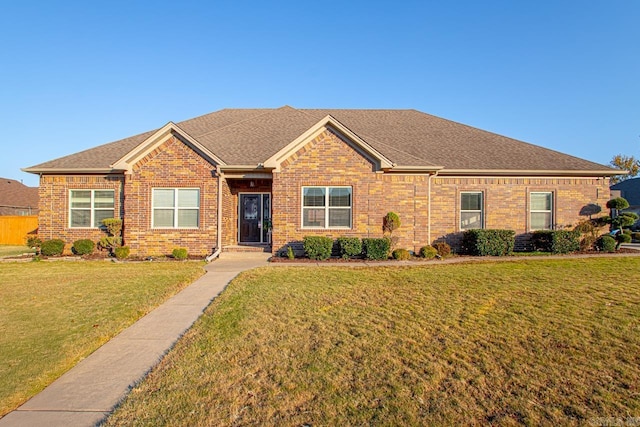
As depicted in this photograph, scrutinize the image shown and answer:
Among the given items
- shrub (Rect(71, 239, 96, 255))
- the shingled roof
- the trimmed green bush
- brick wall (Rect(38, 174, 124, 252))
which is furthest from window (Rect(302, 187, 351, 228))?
the shingled roof

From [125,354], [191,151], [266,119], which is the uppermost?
[266,119]

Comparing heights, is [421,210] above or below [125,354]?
above

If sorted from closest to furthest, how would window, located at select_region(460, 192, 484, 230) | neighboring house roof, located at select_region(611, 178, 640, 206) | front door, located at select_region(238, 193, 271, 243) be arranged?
window, located at select_region(460, 192, 484, 230), front door, located at select_region(238, 193, 271, 243), neighboring house roof, located at select_region(611, 178, 640, 206)

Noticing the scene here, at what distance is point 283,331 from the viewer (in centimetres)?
537

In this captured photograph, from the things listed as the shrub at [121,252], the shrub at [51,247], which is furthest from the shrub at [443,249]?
the shrub at [51,247]

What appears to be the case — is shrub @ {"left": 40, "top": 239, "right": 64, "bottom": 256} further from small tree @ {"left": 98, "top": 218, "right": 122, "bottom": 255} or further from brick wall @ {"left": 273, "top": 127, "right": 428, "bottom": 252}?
brick wall @ {"left": 273, "top": 127, "right": 428, "bottom": 252}

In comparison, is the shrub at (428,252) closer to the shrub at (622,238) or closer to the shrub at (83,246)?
the shrub at (622,238)

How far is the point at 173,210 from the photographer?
46.6 ft

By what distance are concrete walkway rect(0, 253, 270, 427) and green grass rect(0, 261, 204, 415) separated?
0.58 feet

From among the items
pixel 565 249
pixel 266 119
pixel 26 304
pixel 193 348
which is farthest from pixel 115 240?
pixel 565 249

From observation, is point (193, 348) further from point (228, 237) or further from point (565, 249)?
point (565, 249)

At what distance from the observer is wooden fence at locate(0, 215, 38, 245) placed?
2366 cm

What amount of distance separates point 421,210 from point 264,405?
39.7 feet

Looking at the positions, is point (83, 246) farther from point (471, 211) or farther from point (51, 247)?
point (471, 211)
